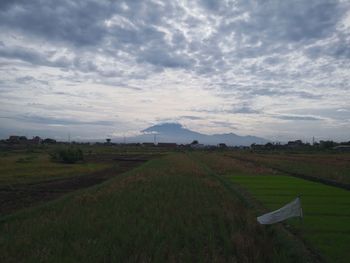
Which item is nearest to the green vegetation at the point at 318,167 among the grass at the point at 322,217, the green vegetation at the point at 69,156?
the grass at the point at 322,217

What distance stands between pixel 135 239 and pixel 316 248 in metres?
3.32

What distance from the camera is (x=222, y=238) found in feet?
24.8

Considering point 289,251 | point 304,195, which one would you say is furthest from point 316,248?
point 304,195

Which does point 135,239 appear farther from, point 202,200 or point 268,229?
point 202,200

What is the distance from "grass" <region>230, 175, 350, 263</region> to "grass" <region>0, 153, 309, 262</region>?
1.84ft

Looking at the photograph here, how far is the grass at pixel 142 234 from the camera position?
253 inches

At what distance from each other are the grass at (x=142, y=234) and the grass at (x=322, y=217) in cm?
56

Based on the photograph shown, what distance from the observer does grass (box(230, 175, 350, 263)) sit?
266 inches

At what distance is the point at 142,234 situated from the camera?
7719mm

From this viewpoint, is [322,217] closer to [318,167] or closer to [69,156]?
[318,167]

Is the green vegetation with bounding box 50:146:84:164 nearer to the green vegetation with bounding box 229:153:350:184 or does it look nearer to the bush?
the bush

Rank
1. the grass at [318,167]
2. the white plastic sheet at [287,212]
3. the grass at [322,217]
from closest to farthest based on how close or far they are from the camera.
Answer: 1. the grass at [322,217]
2. the white plastic sheet at [287,212]
3. the grass at [318,167]

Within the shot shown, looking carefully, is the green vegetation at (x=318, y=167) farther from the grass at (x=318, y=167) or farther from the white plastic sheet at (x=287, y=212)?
the white plastic sheet at (x=287, y=212)

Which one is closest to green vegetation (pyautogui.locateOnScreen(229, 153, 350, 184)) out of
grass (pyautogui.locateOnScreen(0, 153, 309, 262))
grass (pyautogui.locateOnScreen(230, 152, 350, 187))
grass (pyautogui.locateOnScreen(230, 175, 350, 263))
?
grass (pyautogui.locateOnScreen(230, 152, 350, 187))
